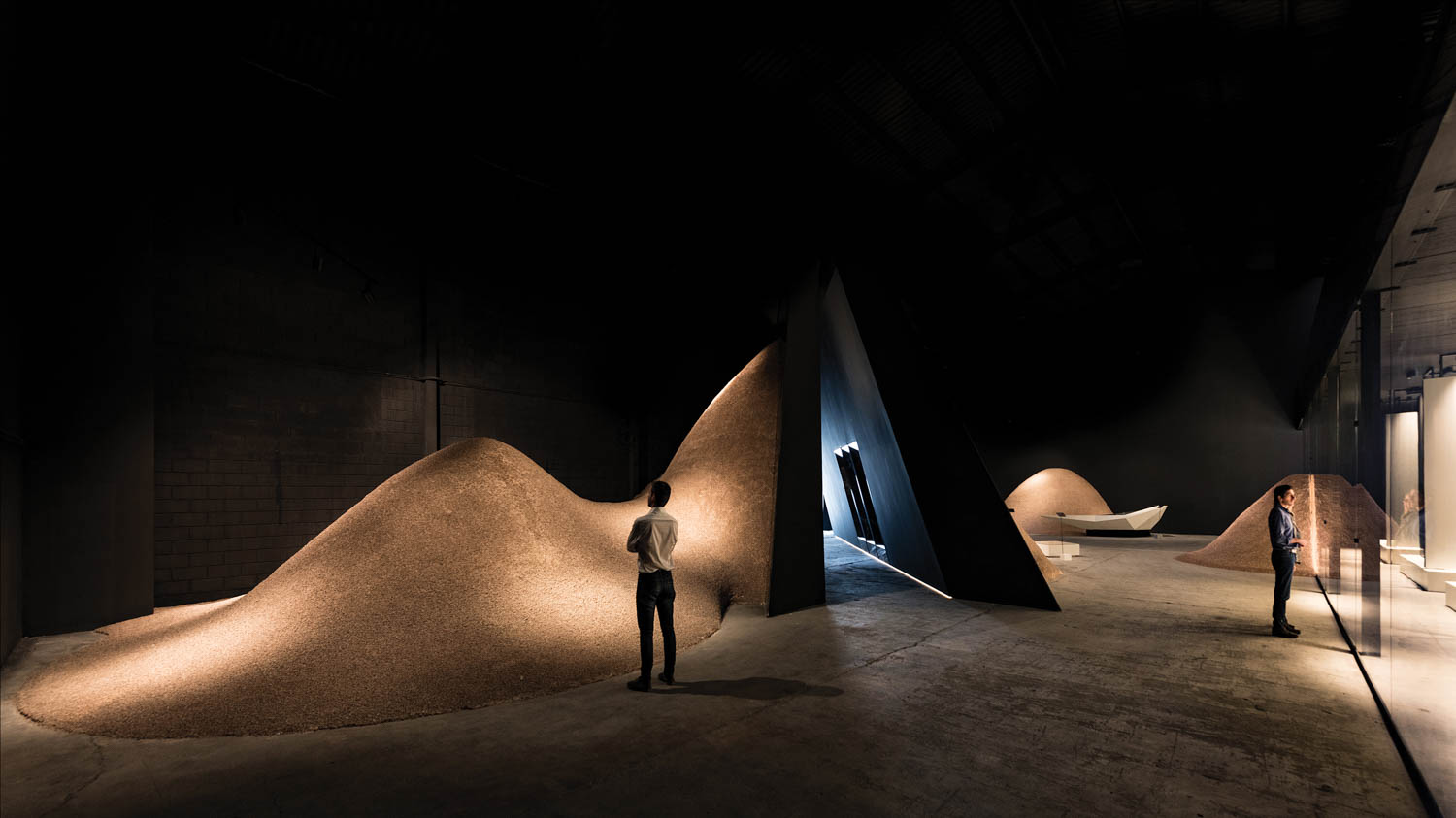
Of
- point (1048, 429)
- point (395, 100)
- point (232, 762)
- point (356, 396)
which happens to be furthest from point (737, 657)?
point (1048, 429)

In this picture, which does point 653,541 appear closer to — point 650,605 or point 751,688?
point 650,605

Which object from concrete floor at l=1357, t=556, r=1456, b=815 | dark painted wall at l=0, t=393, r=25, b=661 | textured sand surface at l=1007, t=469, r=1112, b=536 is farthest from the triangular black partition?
textured sand surface at l=1007, t=469, r=1112, b=536

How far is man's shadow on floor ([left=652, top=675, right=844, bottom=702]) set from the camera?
4.05 meters

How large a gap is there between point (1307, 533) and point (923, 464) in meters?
7.23

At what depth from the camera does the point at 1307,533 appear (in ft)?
30.6

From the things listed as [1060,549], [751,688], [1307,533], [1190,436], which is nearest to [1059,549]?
[1060,549]

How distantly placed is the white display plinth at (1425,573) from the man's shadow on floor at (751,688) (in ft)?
12.7

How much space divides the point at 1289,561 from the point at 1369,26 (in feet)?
24.5

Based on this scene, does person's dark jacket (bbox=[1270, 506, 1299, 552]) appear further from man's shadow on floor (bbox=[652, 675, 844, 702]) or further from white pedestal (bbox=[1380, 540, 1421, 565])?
man's shadow on floor (bbox=[652, 675, 844, 702])

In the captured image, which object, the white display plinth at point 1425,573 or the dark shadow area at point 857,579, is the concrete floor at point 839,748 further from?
the dark shadow area at point 857,579

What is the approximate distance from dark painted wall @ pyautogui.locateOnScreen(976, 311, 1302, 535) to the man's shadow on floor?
60.4 feet

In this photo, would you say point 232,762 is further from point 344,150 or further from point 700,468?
point 344,150

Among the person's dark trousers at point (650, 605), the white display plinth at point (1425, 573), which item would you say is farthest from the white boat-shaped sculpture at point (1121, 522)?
the person's dark trousers at point (650, 605)

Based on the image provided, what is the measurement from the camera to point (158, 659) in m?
4.52
